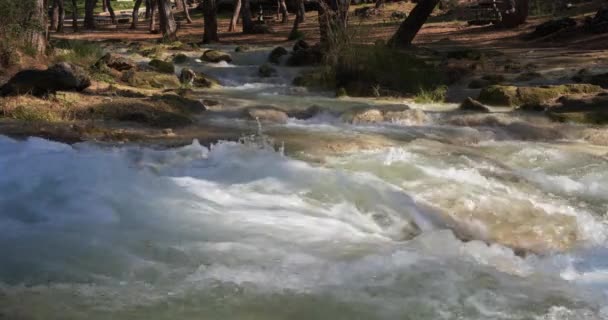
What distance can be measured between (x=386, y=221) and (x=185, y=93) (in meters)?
7.74

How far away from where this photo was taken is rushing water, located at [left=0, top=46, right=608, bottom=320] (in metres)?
4.08

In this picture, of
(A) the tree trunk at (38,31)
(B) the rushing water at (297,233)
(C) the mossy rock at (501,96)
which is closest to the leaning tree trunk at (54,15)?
(A) the tree trunk at (38,31)

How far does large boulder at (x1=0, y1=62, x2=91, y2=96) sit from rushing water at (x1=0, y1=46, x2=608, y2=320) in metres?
2.66

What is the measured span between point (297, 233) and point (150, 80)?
346 inches

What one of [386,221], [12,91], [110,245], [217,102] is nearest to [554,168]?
[386,221]

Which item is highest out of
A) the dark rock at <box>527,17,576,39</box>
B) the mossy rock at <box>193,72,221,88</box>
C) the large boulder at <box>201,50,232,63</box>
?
the dark rock at <box>527,17,576,39</box>

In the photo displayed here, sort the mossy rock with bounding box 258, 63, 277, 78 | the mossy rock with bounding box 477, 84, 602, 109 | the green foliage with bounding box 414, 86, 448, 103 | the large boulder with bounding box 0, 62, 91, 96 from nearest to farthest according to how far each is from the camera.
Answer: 1. the large boulder with bounding box 0, 62, 91, 96
2. the mossy rock with bounding box 477, 84, 602, 109
3. the green foliage with bounding box 414, 86, 448, 103
4. the mossy rock with bounding box 258, 63, 277, 78

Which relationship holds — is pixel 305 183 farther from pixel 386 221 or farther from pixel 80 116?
pixel 80 116

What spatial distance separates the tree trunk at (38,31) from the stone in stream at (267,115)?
4.24 m

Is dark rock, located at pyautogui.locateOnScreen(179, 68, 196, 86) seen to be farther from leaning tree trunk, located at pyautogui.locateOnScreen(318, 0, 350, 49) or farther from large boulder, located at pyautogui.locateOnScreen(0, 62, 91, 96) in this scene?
large boulder, located at pyautogui.locateOnScreen(0, 62, 91, 96)

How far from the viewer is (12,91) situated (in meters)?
9.63

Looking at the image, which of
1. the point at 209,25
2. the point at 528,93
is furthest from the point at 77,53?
the point at 209,25

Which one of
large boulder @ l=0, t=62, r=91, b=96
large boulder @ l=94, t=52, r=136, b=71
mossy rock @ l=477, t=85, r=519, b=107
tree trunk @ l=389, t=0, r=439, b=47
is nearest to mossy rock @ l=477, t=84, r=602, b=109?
mossy rock @ l=477, t=85, r=519, b=107

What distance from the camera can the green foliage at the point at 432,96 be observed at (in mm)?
12445
